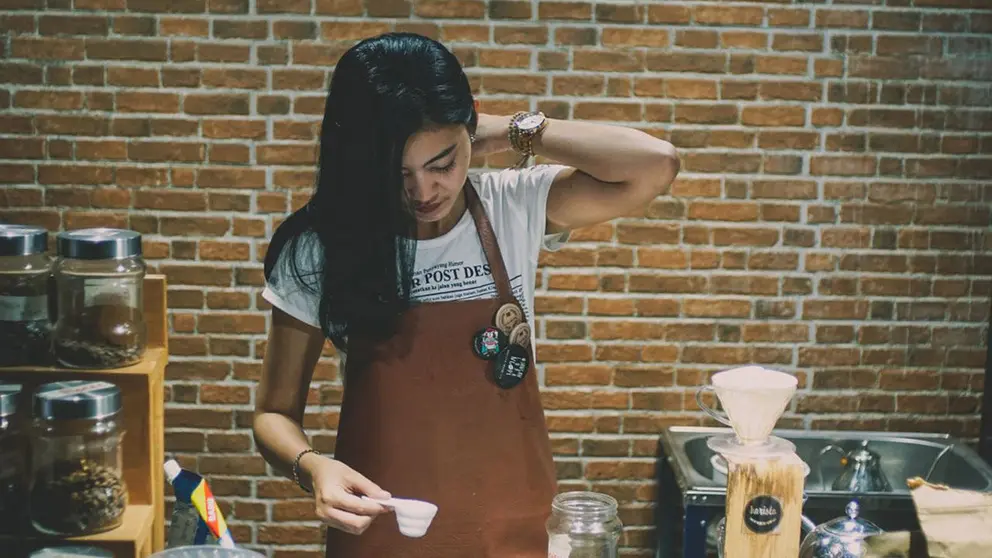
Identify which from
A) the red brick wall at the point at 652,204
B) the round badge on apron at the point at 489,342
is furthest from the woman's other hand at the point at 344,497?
the red brick wall at the point at 652,204

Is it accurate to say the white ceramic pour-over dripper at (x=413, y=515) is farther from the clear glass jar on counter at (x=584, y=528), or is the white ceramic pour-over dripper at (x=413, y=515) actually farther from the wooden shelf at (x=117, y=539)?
the wooden shelf at (x=117, y=539)

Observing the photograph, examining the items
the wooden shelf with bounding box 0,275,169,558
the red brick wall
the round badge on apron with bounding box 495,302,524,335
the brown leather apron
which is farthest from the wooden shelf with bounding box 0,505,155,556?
the red brick wall

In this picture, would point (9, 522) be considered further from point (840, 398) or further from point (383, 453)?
point (840, 398)

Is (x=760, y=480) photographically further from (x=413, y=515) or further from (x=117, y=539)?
(x=117, y=539)

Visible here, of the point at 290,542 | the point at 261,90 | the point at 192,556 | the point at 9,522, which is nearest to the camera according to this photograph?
the point at 192,556

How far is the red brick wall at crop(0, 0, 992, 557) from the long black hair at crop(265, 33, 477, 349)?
1430 millimetres

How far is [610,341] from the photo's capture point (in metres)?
3.29

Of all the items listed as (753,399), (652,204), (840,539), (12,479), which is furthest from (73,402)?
(652,204)

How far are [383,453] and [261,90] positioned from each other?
1649 mm

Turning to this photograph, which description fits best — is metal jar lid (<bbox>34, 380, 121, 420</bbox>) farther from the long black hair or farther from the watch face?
the watch face

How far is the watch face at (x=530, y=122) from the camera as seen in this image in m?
1.90

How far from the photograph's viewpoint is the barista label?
1.42 meters

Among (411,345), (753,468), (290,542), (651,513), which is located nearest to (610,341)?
(651,513)

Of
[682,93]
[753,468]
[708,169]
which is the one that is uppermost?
[682,93]
